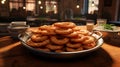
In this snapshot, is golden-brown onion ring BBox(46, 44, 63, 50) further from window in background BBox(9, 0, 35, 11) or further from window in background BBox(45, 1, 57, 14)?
window in background BBox(45, 1, 57, 14)

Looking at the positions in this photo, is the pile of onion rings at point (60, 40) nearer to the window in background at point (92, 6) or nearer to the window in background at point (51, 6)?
the window in background at point (51, 6)

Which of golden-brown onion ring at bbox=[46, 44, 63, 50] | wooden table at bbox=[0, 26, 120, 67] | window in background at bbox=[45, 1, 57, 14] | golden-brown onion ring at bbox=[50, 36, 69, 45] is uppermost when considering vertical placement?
window in background at bbox=[45, 1, 57, 14]

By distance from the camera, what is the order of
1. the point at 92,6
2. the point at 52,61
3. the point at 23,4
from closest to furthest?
the point at 52,61, the point at 23,4, the point at 92,6

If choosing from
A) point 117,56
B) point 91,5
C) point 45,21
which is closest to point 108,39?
point 117,56

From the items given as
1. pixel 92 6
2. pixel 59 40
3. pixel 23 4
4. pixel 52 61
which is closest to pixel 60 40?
pixel 59 40

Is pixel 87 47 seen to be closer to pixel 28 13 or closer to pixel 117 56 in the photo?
pixel 117 56

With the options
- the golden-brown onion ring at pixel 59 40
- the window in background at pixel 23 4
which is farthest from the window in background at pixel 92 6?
the golden-brown onion ring at pixel 59 40

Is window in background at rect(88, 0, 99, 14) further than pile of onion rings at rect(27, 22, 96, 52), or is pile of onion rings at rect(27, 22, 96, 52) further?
window in background at rect(88, 0, 99, 14)

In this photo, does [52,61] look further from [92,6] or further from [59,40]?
[92,6]

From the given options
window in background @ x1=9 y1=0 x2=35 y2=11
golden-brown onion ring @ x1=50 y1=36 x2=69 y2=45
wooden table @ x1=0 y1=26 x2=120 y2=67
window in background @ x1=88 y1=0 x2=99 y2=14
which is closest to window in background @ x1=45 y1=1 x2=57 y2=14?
window in background @ x1=9 y1=0 x2=35 y2=11

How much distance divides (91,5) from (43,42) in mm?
11403

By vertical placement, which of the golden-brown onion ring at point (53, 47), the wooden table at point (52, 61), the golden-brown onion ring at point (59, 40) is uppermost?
the golden-brown onion ring at point (59, 40)

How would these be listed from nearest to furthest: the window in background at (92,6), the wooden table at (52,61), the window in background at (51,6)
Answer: the wooden table at (52,61) < the window in background at (51,6) < the window in background at (92,6)

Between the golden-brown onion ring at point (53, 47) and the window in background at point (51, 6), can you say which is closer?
the golden-brown onion ring at point (53, 47)
